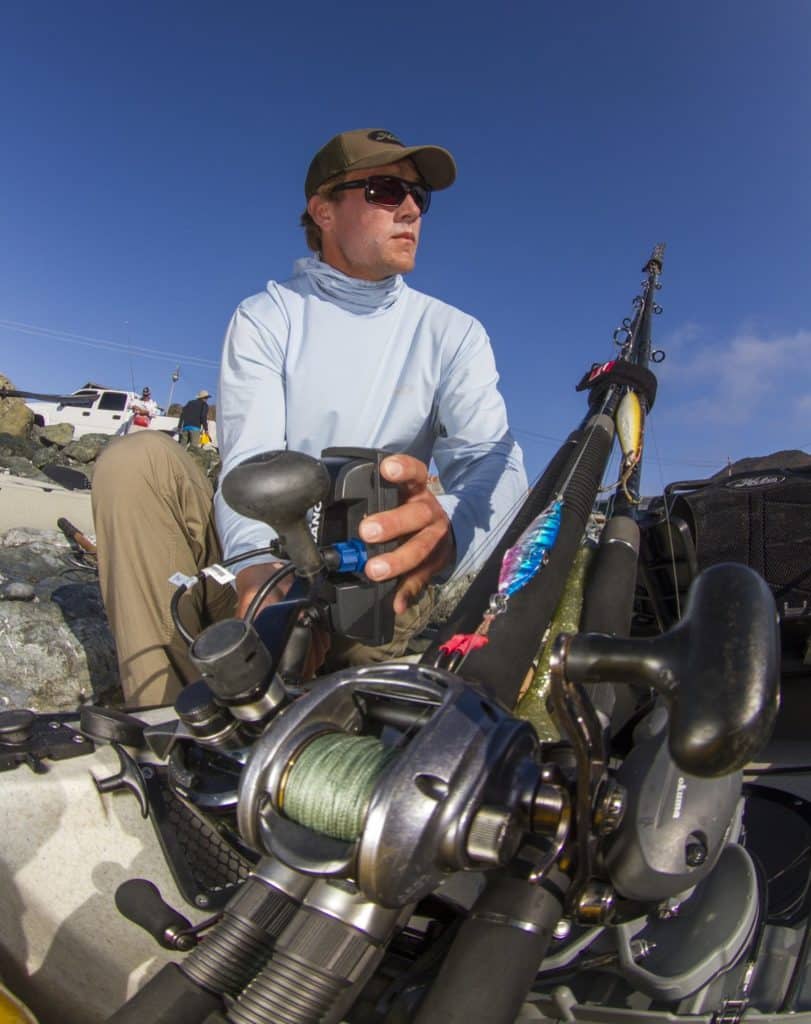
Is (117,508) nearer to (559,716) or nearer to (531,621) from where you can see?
(531,621)

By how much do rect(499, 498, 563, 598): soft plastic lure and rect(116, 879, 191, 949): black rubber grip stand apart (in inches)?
21.7

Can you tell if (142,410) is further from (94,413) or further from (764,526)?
(764,526)

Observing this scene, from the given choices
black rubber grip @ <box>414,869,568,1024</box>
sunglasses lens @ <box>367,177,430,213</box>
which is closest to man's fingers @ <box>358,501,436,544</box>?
black rubber grip @ <box>414,869,568,1024</box>

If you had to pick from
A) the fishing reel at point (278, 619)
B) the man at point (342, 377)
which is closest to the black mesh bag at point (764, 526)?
the man at point (342, 377)

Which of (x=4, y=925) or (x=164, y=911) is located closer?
(x=164, y=911)

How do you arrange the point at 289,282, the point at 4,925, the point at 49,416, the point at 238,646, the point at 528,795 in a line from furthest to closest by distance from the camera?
1. the point at 49,416
2. the point at 289,282
3. the point at 4,925
4. the point at 238,646
5. the point at 528,795

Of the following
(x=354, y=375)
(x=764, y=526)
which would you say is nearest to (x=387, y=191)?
(x=354, y=375)

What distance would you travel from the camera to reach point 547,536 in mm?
1206

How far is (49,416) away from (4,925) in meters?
25.2

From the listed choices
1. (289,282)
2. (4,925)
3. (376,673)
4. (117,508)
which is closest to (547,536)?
(376,673)

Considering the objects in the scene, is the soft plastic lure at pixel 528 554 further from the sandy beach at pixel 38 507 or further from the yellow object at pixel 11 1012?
the sandy beach at pixel 38 507

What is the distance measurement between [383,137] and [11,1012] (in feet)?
7.39

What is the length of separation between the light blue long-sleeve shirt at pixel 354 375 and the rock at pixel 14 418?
19020 mm

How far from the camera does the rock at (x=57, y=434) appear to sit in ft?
66.8
